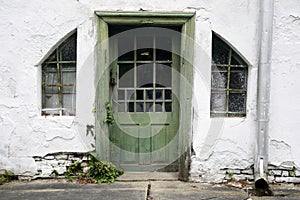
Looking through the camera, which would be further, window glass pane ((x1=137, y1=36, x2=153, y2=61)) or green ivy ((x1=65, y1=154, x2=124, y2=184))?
window glass pane ((x1=137, y1=36, x2=153, y2=61))

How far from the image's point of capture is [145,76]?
413cm

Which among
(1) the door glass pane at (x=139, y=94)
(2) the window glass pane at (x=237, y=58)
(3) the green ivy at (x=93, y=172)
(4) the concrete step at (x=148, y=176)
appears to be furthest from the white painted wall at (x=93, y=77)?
(1) the door glass pane at (x=139, y=94)

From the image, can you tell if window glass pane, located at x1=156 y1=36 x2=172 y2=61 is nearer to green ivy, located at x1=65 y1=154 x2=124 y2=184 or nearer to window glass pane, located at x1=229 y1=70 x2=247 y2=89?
window glass pane, located at x1=229 y1=70 x2=247 y2=89

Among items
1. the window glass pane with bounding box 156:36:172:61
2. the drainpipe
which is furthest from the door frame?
the drainpipe

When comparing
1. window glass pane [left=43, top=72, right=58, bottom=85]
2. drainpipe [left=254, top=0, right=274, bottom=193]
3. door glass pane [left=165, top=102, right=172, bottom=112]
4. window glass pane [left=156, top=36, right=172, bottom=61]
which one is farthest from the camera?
door glass pane [left=165, top=102, right=172, bottom=112]

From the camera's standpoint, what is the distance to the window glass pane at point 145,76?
13.5 ft

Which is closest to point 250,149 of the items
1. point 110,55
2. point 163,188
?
point 163,188

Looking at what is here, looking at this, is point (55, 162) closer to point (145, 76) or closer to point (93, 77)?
point (93, 77)

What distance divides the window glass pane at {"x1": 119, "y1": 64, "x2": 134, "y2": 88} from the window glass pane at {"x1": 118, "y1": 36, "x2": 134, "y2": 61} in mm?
113

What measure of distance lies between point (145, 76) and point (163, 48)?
0.47 m

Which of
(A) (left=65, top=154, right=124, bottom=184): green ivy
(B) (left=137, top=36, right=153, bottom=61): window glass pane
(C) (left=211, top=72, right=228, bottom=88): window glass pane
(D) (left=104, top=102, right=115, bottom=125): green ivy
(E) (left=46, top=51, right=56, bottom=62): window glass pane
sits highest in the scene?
(B) (left=137, top=36, right=153, bottom=61): window glass pane

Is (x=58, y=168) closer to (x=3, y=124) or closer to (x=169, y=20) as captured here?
(x=3, y=124)

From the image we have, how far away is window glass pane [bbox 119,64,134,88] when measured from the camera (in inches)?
163

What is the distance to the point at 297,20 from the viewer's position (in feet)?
12.2
